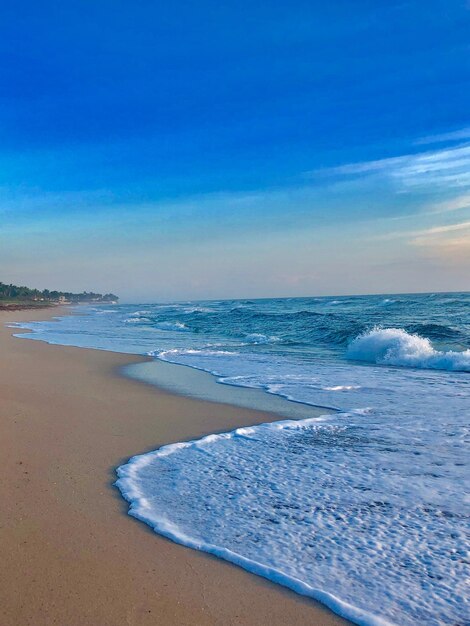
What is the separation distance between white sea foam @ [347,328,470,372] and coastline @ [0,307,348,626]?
8522 millimetres

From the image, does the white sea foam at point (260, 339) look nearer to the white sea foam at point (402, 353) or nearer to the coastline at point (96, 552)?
the white sea foam at point (402, 353)

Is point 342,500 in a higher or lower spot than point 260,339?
lower

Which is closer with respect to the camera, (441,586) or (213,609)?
(213,609)

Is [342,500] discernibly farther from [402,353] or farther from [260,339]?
[260,339]

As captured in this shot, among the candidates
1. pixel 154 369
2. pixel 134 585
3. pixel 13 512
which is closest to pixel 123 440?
pixel 13 512

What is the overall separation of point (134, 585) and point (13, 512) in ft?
4.78

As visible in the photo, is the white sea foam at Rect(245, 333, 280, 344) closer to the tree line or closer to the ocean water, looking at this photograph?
the ocean water

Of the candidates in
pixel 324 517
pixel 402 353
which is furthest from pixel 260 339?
pixel 324 517

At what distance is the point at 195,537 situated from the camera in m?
3.61

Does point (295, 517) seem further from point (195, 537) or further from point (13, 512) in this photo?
point (13, 512)

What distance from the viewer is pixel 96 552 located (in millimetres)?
3340

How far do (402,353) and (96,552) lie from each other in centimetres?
1310

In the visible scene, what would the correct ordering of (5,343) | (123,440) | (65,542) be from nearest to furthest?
(65,542) < (123,440) < (5,343)

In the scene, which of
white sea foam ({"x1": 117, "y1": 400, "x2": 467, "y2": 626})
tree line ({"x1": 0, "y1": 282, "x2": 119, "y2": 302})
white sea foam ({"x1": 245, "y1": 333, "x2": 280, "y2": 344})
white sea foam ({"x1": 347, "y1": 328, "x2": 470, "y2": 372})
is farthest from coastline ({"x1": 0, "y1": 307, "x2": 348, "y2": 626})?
tree line ({"x1": 0, "y1": 282, "x2": 119, "y2": 302})
